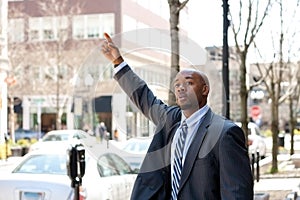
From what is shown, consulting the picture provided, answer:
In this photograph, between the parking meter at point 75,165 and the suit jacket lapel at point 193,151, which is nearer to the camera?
the suit jacket lapel at point 193,151

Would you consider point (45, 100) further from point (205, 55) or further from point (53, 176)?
→ point (205, 55)

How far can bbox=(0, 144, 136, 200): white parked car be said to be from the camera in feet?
27.5

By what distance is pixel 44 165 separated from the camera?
9.41 meters

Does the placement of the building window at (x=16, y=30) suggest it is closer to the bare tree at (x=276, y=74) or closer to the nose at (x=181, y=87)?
the bare tree at (x=276, y=74)

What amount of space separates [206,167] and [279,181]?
14.2 meters

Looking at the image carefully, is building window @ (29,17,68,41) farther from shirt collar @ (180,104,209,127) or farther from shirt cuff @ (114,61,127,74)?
shirt collar @ (180,104,209,127)

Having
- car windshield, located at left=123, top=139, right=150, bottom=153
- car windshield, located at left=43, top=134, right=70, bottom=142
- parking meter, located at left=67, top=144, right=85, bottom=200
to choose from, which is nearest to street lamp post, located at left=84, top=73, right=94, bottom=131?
car windshield, located at left=123, top=139, right=150, bottom=153

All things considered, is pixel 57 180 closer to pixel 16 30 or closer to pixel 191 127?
pixel 191 127

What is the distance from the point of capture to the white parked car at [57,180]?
8.38m

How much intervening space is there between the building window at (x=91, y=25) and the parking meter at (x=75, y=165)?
29.9 meters

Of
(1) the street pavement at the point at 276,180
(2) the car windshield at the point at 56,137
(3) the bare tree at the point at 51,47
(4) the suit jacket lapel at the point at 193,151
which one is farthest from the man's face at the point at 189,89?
(3) the bare tree at the point at 51,47

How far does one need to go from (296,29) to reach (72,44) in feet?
66.2

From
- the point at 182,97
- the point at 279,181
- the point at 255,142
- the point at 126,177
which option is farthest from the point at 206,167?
the point at 255,142

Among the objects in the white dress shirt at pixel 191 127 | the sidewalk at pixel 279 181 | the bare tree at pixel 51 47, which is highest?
the bare tree at pixel 51 47
